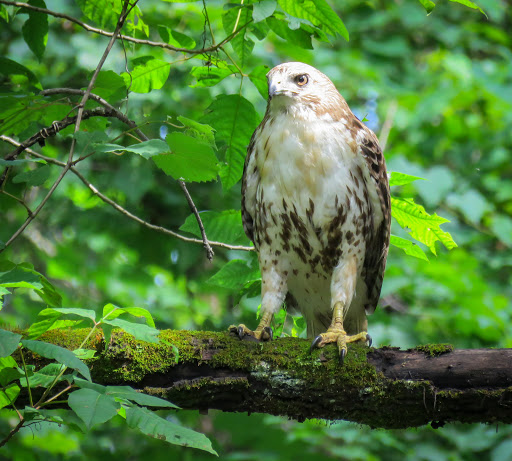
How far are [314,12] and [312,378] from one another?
1634 millimetres

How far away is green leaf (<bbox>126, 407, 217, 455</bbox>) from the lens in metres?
1.79

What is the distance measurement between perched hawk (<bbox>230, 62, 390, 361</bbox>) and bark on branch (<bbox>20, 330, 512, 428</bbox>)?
0.57 m

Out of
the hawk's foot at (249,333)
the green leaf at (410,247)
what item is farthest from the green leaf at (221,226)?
the green leaf at (410,247)

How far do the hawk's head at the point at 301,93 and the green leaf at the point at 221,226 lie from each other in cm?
69

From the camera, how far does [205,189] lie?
237 inches

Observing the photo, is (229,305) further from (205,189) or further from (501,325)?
(501,325)

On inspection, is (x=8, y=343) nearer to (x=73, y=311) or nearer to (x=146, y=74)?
(x=73, y=311)

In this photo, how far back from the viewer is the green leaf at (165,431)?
1.79 meters

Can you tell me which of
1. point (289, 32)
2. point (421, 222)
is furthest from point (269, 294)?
point (289, 32)

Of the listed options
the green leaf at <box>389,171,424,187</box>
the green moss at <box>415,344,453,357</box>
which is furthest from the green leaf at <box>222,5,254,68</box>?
the green moss at <box>415,344,453,357</box>

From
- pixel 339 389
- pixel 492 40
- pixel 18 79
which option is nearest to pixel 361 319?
pixel 339 389

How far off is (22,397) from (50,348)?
1094 millimetres

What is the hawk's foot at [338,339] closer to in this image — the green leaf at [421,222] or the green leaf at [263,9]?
the green leaf at [421,222]

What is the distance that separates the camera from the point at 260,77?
11.3 ft
